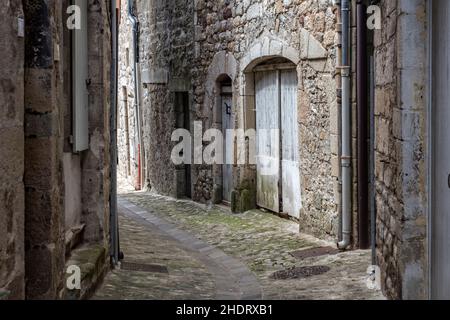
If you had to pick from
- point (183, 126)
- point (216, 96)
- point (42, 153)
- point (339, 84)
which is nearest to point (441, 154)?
point (42, 153)

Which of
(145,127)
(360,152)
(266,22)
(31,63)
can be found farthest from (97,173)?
(145,127)

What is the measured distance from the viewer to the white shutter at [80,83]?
18.5ft

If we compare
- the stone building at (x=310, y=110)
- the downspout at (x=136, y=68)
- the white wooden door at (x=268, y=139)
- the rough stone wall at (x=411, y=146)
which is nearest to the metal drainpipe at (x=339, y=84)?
the stone building at (x=310, y=110)

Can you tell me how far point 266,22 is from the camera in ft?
31.1

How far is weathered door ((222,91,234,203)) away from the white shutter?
4975mm

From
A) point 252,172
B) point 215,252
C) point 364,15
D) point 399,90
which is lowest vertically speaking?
point 215,252

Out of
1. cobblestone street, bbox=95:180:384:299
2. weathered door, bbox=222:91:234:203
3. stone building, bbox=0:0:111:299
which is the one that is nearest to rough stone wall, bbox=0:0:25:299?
stone building, bbox=0:0:111:299

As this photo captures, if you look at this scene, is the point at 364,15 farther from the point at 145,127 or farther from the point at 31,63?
the point at 145,127

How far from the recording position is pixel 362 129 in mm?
7422

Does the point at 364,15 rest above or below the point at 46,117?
above

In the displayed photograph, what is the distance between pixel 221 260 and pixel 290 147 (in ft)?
7.46

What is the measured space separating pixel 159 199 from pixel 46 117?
29.4ft

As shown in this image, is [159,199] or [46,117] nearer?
[46,117]

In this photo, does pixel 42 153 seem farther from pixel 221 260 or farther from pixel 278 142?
pixel 278 142
